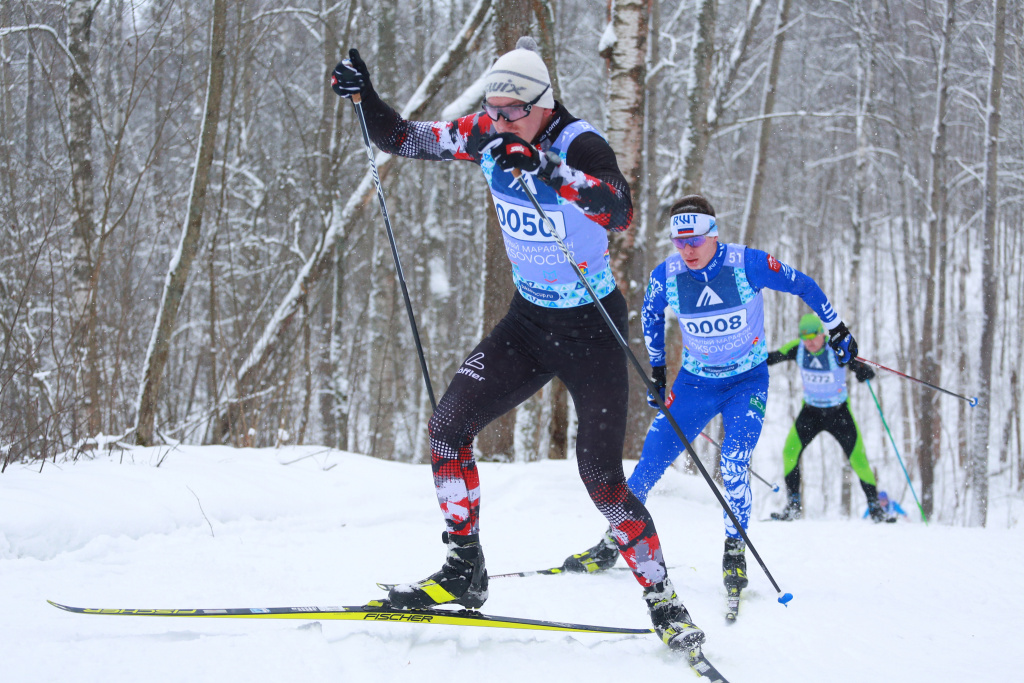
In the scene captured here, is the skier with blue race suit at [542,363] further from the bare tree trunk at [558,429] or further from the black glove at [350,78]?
the bare tree trunk at [558,429]

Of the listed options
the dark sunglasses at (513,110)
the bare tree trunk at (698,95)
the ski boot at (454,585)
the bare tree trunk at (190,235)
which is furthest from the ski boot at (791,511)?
the bare tree trunk at (190,235)

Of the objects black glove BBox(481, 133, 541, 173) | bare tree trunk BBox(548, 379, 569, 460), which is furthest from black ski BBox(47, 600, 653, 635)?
bare tree trunk BBox(548, 379, 569, 460)

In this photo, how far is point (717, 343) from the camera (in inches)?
149

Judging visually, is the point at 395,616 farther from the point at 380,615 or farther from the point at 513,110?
the point at 513,110

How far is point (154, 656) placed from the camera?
2143 mm

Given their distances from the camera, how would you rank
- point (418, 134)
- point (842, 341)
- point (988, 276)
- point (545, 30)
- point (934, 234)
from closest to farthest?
point (418, 134), point (842, 341), point (545, 30), point (988, 276), point (934, 234)

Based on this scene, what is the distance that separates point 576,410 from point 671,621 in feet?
2.93

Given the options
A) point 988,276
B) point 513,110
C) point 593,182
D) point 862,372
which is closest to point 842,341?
point 862,372

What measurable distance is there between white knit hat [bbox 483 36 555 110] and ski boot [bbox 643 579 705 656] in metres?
1.95

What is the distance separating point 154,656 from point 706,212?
3.14m

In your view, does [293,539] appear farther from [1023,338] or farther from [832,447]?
[832,447]

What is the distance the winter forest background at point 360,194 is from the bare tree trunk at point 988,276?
0.04 meters

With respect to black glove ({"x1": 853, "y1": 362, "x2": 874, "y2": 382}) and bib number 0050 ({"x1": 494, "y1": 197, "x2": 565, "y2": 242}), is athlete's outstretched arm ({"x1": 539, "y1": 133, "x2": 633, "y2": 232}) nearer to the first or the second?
bib number 0050 ({"x1": 494, "y1": 197, "x2": 565, "y2": 242})

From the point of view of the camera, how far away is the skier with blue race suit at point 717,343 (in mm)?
3678
